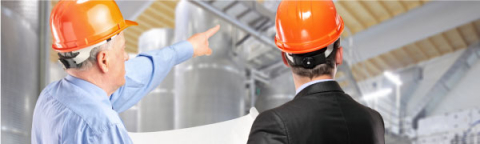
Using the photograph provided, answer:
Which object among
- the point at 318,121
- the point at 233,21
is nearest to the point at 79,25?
the point at 318,121

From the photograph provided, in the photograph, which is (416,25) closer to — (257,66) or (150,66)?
(257,66)

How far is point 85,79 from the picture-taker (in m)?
1.64

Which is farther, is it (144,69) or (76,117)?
(144,69)

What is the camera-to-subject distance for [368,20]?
1196 centimetres

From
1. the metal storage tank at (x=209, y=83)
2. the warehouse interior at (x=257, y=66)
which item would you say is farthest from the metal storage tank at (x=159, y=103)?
the metal storage tank at (x=209, y=83)

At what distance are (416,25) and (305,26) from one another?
11217mm

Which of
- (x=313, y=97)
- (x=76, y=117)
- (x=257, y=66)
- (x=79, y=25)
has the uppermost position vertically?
(x=79, y=25)

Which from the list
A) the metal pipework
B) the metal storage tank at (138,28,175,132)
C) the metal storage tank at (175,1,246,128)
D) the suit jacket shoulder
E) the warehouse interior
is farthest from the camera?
the metal storage tank at (138,28,175,132)

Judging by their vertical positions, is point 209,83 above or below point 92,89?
below

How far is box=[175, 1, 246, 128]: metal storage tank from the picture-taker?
5.93 meters

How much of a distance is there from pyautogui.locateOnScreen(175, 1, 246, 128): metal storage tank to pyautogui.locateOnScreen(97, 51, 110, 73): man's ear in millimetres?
4254

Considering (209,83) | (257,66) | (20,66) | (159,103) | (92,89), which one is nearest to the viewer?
(92,89)

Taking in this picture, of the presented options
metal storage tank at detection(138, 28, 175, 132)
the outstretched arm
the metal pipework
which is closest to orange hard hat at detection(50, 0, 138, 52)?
the outstretched arm

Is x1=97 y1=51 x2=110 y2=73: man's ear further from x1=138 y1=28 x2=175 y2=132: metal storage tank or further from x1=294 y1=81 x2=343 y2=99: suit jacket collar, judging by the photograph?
x1=138 y1=28 x2=175 y2=132: metal storage tank
